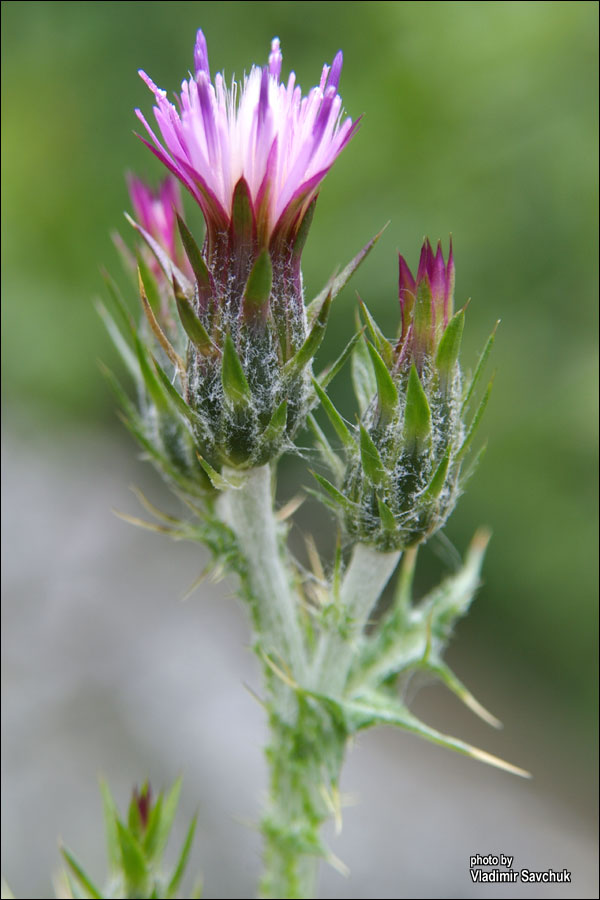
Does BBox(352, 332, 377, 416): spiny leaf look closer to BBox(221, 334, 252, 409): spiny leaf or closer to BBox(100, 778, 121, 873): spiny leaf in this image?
BBox(221, 334, 252, 409): spiny leaf

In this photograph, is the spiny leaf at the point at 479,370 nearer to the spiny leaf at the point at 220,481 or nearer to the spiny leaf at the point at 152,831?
the spiny leaf at the point at 220,481

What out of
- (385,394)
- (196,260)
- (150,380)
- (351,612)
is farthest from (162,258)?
(351,612)

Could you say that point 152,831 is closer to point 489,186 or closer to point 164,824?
point 164,824

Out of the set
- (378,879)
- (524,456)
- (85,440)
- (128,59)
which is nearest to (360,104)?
(128,59)

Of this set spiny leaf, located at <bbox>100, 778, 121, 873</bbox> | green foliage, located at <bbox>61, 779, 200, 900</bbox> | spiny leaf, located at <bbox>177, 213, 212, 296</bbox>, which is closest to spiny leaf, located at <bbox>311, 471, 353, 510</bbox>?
spiny leaf, located at <bbox>177, 213, 212, 296</bbox>

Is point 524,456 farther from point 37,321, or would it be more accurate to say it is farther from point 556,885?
point 37,321
